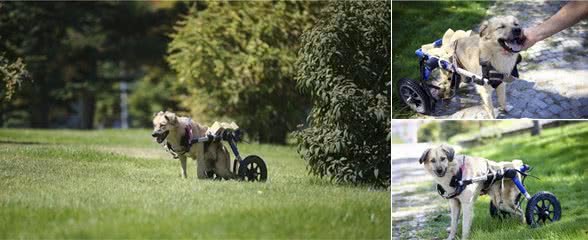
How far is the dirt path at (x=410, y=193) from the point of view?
8.22m

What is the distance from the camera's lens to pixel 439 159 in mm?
7570

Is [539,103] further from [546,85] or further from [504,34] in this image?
[504,34]

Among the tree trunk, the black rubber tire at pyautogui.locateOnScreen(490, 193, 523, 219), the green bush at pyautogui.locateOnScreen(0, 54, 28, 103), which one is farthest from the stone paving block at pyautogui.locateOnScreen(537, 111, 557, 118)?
the tree trunk

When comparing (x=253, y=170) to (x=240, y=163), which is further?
(x=253, y=170)

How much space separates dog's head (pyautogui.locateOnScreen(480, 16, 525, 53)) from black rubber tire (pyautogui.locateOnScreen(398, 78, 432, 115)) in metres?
0.77

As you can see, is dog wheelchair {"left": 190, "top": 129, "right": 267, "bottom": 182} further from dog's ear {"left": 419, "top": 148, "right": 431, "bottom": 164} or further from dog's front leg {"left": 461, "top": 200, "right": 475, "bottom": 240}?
dog's front leg {"left": 461, "top": 200, "right": 475, "bottom": 240}

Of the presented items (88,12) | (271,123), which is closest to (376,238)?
(271,123)

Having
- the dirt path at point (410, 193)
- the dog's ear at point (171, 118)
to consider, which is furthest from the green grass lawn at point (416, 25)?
the dog's ear at point (171, 118)

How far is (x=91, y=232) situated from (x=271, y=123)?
7559mm

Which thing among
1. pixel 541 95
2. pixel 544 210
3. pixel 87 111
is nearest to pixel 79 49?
pixel 87 111

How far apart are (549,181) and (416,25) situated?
6.59 feet

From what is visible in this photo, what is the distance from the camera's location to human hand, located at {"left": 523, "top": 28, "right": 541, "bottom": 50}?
8.13m

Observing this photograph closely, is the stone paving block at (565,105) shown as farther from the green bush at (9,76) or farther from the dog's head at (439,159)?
the green bush at (9,76)

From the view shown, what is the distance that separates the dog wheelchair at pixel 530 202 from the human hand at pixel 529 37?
1.12 metres
